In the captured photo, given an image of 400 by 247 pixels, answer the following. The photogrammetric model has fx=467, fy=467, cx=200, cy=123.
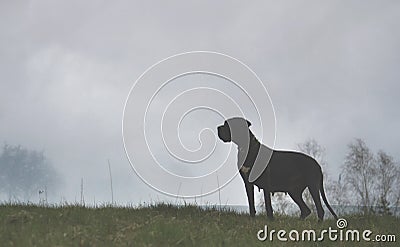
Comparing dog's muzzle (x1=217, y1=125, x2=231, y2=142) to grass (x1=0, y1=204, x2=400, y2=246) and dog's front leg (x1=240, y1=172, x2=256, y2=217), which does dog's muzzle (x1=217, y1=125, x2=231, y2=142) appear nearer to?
dog's front leg (x1=240, y1=172, x2=256, y2=217)

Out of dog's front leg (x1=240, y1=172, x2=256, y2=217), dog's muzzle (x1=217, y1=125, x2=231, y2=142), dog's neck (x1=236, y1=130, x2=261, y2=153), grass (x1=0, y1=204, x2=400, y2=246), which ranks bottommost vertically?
grass (x1=0, y1=204, x2=400, y2=246)

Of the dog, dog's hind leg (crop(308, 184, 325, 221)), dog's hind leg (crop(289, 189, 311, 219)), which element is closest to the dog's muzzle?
the dog

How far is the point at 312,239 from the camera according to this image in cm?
862

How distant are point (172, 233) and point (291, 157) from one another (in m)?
4.63

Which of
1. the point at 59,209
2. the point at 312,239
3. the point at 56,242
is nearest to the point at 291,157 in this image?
the point at 312,239

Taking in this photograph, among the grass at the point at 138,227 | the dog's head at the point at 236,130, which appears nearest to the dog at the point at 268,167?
the dog's head at the point at 236,130

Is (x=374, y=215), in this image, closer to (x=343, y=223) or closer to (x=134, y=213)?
(x=343, y=223)

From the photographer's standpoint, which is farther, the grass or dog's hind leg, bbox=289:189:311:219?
dog's hind leg, bbox=289:189:311:219

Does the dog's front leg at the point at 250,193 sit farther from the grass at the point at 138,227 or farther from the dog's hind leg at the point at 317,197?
the dog's hind leg at the point at 317,197

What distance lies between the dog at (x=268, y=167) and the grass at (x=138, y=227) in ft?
2.52

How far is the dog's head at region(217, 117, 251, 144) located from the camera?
10.8m

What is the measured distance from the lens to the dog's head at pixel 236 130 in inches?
424

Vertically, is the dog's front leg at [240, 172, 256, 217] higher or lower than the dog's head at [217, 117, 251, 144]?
lower

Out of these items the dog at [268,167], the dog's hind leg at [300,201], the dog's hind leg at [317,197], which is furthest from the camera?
the dog's hind leg at [300,201]
